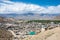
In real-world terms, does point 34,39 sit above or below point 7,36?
above

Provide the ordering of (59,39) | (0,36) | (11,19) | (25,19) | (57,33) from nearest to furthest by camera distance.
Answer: (59,39) → (57,33) → (0,36) → (11,19) → (25,19)

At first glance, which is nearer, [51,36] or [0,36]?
[51,36]

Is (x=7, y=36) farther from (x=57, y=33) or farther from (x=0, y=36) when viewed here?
(x=57, y=33)

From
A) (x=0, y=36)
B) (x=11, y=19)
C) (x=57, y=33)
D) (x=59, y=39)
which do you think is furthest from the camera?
(x=11, y=19)

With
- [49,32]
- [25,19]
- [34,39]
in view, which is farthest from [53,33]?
[25,19]

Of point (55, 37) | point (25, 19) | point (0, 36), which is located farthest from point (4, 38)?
point (25, 19)

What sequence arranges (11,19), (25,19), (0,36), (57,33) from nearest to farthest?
(57,33), (0,36), (11,19), (25,19)

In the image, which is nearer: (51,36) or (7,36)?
(51,36)

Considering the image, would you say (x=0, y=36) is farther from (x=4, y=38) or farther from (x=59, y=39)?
(x=59, y=39)

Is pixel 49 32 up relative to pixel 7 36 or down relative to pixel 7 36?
up
